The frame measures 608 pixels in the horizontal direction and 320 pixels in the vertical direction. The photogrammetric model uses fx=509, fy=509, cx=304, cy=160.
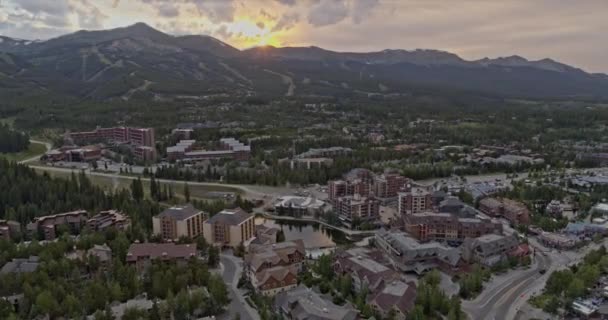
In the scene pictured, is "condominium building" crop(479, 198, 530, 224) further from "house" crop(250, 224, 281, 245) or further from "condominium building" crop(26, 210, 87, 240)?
"condominium building" crop(26, 210, 87, 240)

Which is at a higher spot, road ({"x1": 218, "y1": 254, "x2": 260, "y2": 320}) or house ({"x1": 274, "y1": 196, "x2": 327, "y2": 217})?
house ({"x1": 274, "y1": 196, "x2": 327, "y2": 217})

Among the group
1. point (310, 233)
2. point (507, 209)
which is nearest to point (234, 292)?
point (310, 233)

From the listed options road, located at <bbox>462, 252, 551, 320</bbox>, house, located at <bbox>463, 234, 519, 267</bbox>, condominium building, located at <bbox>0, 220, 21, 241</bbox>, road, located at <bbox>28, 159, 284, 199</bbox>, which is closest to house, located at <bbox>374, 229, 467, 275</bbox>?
house, located at <bbox>463, 234, 519, 267</bbox>

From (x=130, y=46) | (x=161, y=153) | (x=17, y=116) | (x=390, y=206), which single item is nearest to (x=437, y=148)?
(x=390, y=206)

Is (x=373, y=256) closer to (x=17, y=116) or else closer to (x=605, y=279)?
(x=605, y=279)

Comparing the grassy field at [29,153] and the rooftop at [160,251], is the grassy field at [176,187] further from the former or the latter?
the rooftop at [160,251]

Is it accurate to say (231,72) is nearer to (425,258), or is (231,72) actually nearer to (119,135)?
(119,135)
